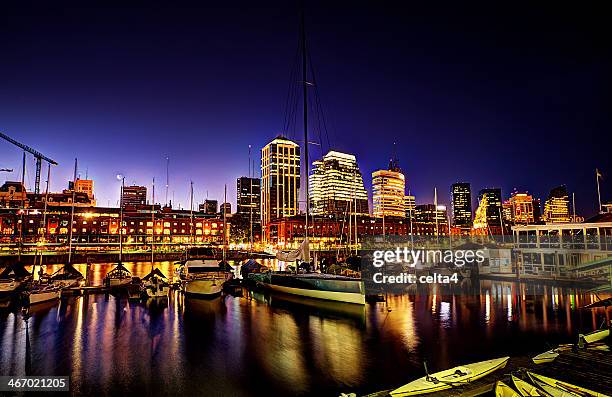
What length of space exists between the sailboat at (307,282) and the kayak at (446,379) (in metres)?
16.4

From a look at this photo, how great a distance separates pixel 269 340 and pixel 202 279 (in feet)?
55.3

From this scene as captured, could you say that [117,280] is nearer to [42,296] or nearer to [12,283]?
[42,296]

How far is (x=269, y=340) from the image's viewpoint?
70.3ft

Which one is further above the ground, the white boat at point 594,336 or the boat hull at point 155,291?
the white boat at point 594,336

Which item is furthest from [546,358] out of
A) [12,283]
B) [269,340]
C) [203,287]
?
Answer: [12,283]

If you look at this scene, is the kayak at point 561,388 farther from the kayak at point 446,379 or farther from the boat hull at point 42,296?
the boat hull at point 42,296

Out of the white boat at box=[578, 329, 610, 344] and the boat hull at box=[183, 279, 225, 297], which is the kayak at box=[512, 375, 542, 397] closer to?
the white boat at box=[578, 329, 610, 344]

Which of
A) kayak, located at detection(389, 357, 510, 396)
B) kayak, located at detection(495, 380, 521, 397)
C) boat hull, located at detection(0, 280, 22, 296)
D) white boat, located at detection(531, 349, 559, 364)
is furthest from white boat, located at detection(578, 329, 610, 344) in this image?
boat hull, located at detection(0, 280, 22, 296)

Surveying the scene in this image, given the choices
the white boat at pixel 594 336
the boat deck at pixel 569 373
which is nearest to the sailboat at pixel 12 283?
the boat deck at pixel 569 373

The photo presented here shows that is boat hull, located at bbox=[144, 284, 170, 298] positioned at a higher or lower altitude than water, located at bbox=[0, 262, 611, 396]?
higher

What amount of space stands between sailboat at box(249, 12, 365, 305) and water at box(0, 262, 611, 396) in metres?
1.18

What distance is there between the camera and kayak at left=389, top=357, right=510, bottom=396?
11557 mm

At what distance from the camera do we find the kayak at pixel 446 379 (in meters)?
11.6

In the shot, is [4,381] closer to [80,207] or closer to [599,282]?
[599,282]
